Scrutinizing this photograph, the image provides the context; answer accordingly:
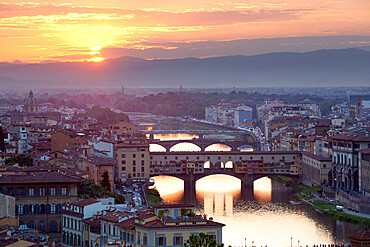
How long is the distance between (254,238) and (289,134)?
25982 millimetres

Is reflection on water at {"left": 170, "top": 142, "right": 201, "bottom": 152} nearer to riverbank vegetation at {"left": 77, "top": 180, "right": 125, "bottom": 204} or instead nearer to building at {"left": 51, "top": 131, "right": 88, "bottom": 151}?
building at {"left": 51, "top": 131, "right": 88, "bottom": 151}

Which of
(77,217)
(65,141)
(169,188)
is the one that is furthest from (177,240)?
(65,141)

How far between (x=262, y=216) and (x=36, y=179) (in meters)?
10.6

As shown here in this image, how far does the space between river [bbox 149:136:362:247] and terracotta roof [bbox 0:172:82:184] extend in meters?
4.88

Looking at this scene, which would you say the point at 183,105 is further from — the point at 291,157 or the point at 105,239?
the point at 105,239

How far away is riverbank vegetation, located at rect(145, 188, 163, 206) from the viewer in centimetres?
3233

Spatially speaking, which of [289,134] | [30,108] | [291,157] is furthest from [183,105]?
[291,157]

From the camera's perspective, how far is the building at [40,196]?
2255cm

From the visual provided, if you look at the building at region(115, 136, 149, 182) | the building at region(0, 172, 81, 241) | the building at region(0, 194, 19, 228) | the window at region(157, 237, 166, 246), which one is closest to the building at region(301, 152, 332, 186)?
the building at region(115, 136, 149, 182)

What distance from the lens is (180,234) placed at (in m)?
17.7

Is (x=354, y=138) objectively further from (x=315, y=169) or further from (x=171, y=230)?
(x=171, y=230)

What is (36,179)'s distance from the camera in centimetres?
2317

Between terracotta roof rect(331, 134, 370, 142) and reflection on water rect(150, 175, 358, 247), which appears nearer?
reflection on water rect(150, 175, 358, 247)

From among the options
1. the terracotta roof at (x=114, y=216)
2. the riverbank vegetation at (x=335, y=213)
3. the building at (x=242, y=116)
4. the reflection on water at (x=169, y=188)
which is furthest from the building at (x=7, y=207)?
the building at (x=242, y=116)
